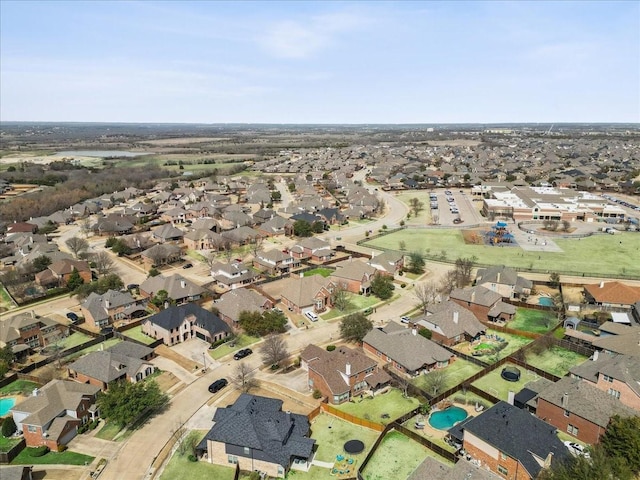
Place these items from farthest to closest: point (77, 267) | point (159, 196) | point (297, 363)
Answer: point (159, 196) → point (77, 267) → point (297, 363)

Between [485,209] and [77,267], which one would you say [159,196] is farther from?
[485,209]

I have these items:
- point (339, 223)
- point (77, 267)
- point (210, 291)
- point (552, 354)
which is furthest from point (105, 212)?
point (552, 354)

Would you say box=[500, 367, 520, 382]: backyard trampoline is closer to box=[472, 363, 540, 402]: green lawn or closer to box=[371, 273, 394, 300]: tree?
box=[472, 363, 540, 402]: green lawn

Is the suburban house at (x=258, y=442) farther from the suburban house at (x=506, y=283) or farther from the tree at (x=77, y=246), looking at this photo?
the tree at (x=77, y=246)

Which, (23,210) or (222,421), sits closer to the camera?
(222,421)

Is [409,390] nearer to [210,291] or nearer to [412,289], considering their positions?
[412,289]

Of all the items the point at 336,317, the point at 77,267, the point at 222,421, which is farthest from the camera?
the point at 77,267

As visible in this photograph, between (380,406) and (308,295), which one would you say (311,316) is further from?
(380,406)

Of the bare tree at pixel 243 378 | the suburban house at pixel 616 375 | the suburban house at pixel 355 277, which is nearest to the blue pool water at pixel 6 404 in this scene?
the bare tree at pixel 243 378
